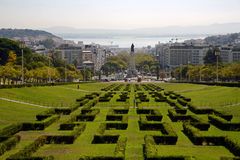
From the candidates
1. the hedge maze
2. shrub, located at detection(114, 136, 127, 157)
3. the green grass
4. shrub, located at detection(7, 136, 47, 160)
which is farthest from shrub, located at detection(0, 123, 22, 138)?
shrub, located at detection(114, 136, 127, 157)

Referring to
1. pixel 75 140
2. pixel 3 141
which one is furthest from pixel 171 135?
pixel 3 141

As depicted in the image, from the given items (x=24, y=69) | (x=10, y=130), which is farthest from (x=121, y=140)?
(x=24, y=69)

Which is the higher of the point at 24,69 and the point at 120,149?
the point at 24,69

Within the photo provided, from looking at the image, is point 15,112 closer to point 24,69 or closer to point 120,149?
point 120,149

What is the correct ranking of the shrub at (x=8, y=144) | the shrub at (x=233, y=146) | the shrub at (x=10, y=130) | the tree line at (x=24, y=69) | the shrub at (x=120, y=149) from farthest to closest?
the tree line at (x=24, y=69) → the shrub at (x=10, y=130) → the shrub at (x=8, y=144) → the shrub at (x=233, y=146) → the shrub at (x=120, y=149)

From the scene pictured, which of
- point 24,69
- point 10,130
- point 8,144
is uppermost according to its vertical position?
point 24,69

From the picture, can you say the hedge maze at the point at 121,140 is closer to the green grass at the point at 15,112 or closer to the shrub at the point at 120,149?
the shrub at the point at 120,149

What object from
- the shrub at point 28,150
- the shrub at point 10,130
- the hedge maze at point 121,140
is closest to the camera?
the shrub at point 28,150

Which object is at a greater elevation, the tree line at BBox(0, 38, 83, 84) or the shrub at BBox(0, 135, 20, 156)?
the tree line at BBox(0, 38, 83, 84)

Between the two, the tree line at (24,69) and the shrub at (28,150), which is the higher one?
the tree line at (24,69)

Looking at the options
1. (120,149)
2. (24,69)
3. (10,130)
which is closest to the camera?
(120,149)

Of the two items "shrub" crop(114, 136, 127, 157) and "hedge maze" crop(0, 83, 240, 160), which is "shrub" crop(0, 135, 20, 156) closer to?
"hedge maze" crop(0, 83, 240, 160)

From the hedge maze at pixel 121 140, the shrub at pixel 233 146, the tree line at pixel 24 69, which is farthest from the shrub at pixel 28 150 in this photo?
the tree line at pixel 24 69

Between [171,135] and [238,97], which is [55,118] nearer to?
[171,135]
